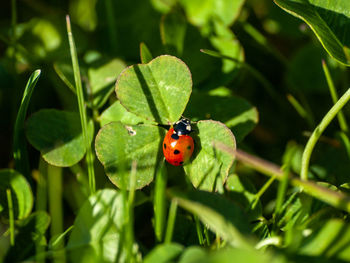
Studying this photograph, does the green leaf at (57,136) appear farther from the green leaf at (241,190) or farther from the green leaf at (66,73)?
the green leaf at (241,190)

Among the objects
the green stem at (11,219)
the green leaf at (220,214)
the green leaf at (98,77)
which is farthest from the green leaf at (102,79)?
the green leaf at (220,214)

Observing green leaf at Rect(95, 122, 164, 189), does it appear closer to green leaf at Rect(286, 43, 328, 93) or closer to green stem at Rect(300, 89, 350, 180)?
green stem at Rect(300, 89, 350, 180)

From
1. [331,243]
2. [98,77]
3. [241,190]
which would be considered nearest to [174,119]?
[241,190]

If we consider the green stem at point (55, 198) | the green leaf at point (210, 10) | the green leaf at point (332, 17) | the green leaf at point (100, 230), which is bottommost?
the green stem at point (55, 198)

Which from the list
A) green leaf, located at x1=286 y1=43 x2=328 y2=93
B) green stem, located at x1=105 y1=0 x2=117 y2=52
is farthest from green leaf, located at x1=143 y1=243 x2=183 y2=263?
green leaf, located at x1=286 y1=43 x2=328 y2=93

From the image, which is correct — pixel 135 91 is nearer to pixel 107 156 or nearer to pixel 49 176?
pixel 107 156

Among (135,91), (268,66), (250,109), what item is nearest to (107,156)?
(135,91)
